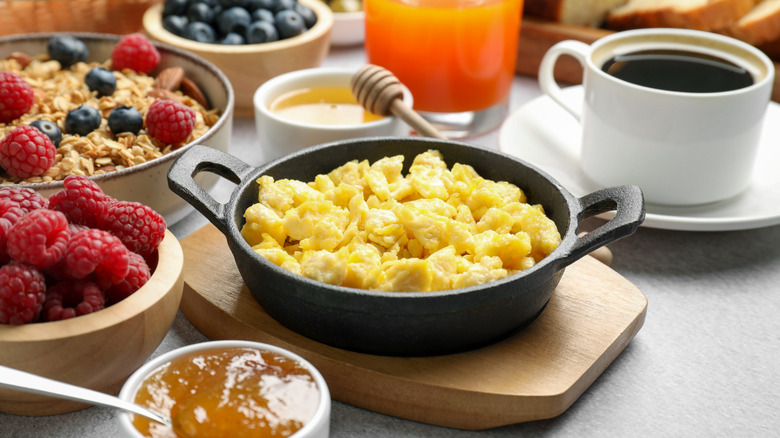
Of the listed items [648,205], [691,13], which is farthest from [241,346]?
[691,13]

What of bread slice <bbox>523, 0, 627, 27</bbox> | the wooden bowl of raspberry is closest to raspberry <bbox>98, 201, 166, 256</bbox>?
the wooden bowl of raspberry

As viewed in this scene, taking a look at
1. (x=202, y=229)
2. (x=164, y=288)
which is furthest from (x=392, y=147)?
(x=164, y=288)

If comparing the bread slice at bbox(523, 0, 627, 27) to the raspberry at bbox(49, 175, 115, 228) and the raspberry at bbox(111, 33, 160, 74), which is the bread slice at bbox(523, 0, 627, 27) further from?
the raspberry at bbox(49, 175, 115, 228)

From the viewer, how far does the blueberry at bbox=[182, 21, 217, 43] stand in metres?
1.95

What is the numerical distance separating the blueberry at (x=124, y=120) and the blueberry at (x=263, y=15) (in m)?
0.58

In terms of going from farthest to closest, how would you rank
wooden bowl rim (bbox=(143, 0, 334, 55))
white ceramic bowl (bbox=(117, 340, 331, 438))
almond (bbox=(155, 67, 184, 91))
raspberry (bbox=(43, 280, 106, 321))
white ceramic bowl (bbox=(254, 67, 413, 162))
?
wooden bowl rim (bbox=(143, 0, 334, 55)) → almond (bbox=(155, 67, 184, 91)) → white ceramic bowl (bbox=(254, 67, 413, 162)) → raspberry (bbox=(43, 280, 106, 321)) → white ceramic bowl (bbox=(117, 340, 331, 438))

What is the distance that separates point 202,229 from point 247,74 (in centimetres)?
61

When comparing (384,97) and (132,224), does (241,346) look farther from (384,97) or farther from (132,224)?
(384,97)

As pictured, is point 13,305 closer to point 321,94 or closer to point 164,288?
point 164,288

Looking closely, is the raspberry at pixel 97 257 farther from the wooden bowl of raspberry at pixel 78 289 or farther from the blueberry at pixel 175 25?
the blueberry at pixel 175 25

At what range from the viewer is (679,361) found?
1.23 m

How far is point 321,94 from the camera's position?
1.81 meters

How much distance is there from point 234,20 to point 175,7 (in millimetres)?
176

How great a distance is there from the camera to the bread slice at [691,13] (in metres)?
1.98
